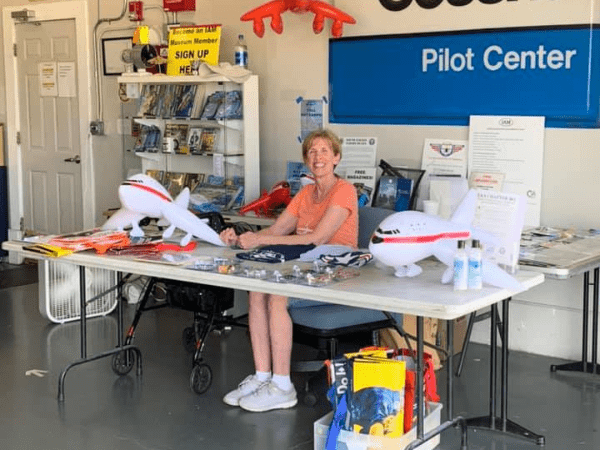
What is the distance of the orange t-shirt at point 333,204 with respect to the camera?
184 inches

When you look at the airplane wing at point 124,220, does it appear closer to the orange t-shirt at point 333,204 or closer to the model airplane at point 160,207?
the model airplane at point 160,207

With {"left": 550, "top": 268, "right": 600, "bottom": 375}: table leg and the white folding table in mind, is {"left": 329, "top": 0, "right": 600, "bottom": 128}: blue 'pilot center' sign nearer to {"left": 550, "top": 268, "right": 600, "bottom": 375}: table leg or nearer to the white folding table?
{"left": 550, "top": 268, "right": 600, "bottom": 375}: table leg

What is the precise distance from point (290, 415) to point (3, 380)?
1667mm

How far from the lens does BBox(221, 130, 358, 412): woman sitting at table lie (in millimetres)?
4480

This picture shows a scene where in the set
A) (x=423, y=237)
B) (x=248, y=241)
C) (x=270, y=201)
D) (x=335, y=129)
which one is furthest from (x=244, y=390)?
(x=335, y=129)

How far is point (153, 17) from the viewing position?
7184mm

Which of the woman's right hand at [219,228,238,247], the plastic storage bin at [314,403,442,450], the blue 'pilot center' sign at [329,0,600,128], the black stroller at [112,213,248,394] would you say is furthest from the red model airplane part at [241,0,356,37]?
the plastic storage bin at [314,403,442,450]

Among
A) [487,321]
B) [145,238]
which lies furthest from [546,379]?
[145,238]

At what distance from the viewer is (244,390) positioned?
462 cm

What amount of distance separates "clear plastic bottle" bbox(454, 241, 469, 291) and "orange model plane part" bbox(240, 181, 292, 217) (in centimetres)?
259

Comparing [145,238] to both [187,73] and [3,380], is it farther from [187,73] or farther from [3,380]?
[187,73]

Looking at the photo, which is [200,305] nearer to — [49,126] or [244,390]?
[244,390]

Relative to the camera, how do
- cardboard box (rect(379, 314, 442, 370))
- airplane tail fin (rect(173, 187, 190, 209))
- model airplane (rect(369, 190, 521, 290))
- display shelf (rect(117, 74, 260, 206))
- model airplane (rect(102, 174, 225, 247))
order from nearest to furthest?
1. model airplane (rect(369, 190, 521, 290))
2. model airplane (rect(102, 174, 225, 247))
3. airplane tail fin (rect(173, 187, 190, 209))
4. cardboard box (rect(379, 314, 442, 370))
5. display shelf (rect(117, 74, 260, 206))

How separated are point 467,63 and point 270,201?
1527 millimetres
